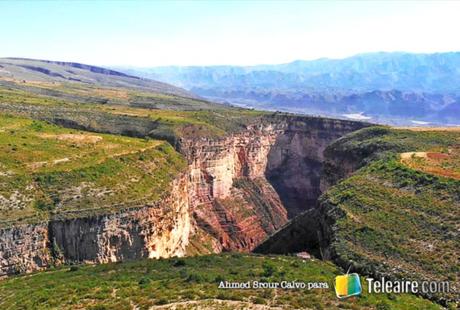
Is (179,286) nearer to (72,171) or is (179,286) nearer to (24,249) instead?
(24,249)

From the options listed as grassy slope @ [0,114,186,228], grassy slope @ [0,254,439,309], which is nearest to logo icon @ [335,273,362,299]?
grassy slope @ [0,254,439,309]

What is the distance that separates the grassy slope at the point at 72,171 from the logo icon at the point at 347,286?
30.6m

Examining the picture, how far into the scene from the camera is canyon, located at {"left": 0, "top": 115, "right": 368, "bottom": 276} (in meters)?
53.2

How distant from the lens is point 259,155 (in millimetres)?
116000

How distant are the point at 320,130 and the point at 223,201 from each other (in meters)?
32.3

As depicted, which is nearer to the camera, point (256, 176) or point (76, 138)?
point (76, 138)

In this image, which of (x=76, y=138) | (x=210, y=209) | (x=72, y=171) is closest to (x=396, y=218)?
(x=72, y=171)

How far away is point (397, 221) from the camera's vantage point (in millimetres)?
45875

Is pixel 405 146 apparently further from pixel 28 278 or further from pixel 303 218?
pixel 28 278

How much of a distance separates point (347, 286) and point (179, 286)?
38.5ft

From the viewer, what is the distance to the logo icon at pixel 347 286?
108 feet

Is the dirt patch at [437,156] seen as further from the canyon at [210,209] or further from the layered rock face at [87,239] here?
the layered rock face at [87,239]

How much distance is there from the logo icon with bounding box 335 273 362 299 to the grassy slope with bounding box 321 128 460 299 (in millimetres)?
3428

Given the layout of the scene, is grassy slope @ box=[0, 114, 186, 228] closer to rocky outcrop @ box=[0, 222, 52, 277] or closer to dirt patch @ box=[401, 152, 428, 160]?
rocky outcrop @ box=[0, 222, 52, 277]
